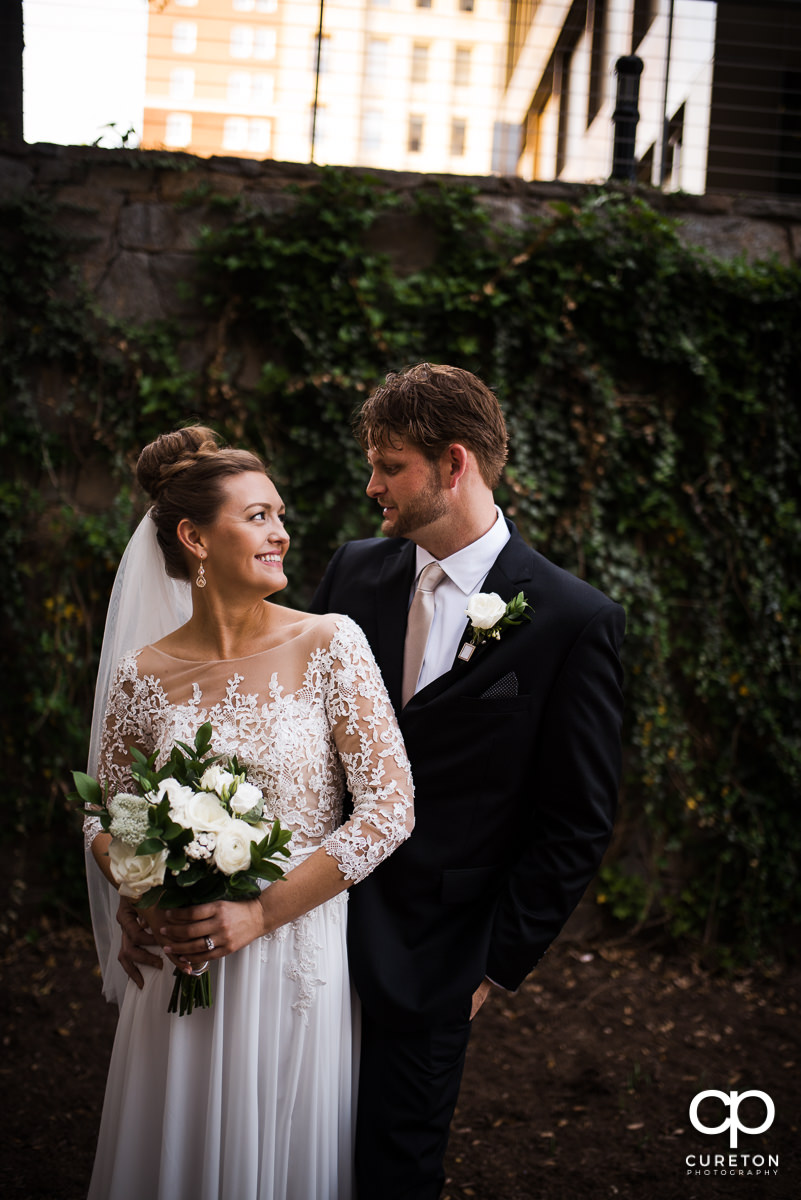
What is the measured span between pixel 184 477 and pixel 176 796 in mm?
838

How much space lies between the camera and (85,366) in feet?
14.1

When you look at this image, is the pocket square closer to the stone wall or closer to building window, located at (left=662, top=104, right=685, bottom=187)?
the stone wall

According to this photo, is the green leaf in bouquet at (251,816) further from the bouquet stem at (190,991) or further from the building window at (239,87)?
the building window at (239,87)

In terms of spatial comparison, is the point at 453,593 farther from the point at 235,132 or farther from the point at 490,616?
the point at 235,132

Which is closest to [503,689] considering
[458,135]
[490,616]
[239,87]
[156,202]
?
[490,616]

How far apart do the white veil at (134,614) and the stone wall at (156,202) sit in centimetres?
244

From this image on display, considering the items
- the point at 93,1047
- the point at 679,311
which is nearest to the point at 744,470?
the point at 679,311

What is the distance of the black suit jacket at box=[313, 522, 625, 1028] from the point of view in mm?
2074

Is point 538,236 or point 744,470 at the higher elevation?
point 538,236

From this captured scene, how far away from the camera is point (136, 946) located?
78.7 inches

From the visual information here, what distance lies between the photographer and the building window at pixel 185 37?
15.5 ft

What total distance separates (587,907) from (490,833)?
268cm

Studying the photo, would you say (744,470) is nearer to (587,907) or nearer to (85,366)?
(587,907)

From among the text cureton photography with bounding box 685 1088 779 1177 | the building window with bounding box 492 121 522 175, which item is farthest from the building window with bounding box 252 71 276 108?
the text cureton photography with bounding box 685 1088 779 1177
